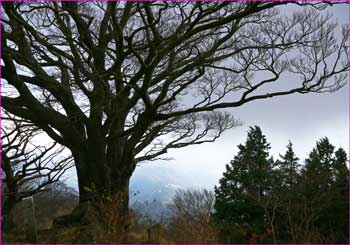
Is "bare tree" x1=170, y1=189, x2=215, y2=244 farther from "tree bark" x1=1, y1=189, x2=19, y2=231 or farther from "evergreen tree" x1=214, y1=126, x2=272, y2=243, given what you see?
"evergreen tree" x1=214, y1=126, x2=272, y2=243

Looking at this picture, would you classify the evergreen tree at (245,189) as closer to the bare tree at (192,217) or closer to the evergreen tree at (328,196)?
the evergreen tree at (328,196)

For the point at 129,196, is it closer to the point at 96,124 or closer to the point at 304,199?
the point at 96,124

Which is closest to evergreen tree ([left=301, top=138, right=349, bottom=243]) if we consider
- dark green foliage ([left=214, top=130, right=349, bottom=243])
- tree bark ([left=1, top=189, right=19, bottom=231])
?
dark green foliage ([left=214, top=130, right=349, bottom=243])

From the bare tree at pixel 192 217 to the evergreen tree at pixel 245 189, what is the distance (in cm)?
1235

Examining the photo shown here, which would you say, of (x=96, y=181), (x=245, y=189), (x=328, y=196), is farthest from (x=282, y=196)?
(x=96, y=181)

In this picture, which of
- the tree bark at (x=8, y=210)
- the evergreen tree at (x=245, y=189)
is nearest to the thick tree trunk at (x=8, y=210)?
the tree bark at (x=8, y=210)

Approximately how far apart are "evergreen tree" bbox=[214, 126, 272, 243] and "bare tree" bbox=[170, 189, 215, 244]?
12353 millimetres

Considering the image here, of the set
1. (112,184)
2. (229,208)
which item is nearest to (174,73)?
(112,184)

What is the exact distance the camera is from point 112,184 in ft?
32.2

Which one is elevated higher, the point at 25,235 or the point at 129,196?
the point at 129,196

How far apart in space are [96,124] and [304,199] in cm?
1014

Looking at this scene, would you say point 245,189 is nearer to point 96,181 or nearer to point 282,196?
point 282,196

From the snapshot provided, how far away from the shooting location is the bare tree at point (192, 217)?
6895mm

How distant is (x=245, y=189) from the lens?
24172 mm
